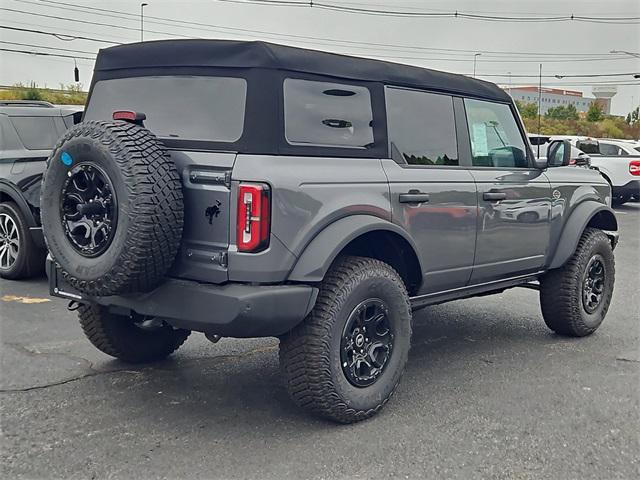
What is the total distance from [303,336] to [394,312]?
66cm

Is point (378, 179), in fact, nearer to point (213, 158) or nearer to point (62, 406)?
point (213, 158)

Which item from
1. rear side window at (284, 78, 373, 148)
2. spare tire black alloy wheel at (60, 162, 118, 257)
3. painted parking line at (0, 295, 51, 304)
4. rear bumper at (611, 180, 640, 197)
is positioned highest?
rear side window at (284, 78, 373, 148)

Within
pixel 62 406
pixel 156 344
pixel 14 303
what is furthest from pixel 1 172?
pixel 62 406

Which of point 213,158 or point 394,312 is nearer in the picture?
point 213,158

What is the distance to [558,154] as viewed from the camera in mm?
5434

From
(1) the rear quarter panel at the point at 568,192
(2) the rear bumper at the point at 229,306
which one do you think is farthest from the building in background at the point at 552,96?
(2) the rear bumper at the point at 229,306

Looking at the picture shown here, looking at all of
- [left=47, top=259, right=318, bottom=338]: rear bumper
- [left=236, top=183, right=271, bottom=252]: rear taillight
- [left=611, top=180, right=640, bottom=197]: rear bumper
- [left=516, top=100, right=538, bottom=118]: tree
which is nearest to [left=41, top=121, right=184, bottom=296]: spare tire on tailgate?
[left=47, top=259, right=318, bottom=338]: rear bumper

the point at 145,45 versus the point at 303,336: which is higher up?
the point at 145,45

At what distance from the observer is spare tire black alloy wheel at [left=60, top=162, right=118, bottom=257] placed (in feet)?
11.3

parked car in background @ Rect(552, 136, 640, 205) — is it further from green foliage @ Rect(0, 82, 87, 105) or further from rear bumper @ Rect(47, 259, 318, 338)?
green foliage @ Rect(0, 82, 87, 105)

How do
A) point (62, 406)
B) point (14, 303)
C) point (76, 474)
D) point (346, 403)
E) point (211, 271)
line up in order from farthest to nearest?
point (14, 303), point (62, 406), point (346, 403), point (211, 271), point (76, 474)

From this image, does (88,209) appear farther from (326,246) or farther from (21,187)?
(21,187)

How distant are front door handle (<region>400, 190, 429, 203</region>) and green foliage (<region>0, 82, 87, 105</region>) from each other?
91.9 feet

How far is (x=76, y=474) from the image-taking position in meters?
3.24
